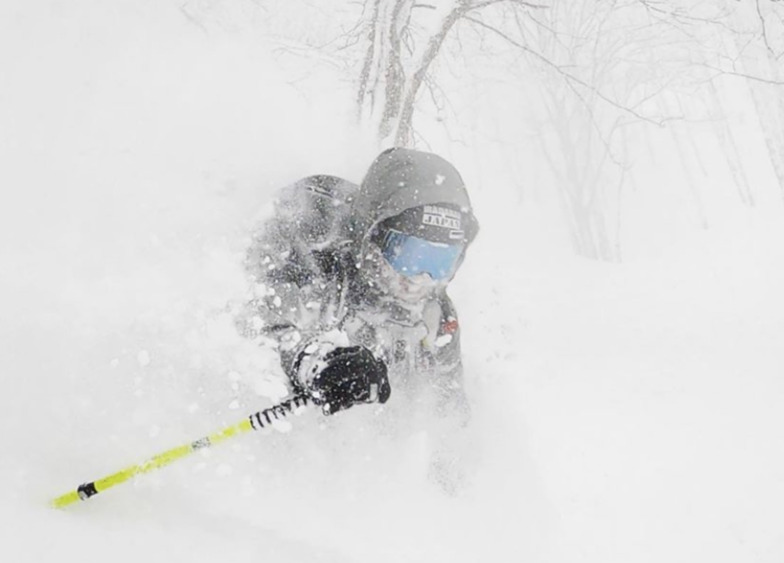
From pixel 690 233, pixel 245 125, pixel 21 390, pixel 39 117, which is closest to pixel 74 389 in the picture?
pixel 21 390

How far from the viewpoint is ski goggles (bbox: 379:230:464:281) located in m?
3.09

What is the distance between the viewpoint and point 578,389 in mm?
5398

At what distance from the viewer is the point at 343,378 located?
2.61m

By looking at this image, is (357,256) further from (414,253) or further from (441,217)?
(441,217)

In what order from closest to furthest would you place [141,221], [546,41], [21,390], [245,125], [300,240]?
[21,390]
[300,240]
[141,221]
[245,125]
[546,41]

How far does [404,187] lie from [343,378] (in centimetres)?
104

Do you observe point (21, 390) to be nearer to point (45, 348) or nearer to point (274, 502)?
point (45, 348)

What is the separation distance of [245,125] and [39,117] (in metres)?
1.47

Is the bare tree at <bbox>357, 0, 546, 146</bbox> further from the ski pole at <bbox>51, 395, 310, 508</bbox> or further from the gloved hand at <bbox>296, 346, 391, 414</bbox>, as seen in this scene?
the ski pole at <bbox>51, 395, 310, 508</bbox>

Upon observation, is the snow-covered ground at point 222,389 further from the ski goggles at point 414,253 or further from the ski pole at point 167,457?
the ski goggles at point 414,253

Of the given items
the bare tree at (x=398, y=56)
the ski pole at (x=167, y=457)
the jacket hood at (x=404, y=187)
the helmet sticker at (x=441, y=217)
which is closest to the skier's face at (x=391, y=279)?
the jacket hood at (x=404, y=187)

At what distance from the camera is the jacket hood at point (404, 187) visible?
3.03 m

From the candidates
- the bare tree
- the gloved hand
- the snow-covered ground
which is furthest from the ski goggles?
the bare tree

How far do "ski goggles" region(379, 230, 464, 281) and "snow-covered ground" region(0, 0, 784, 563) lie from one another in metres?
0.86
